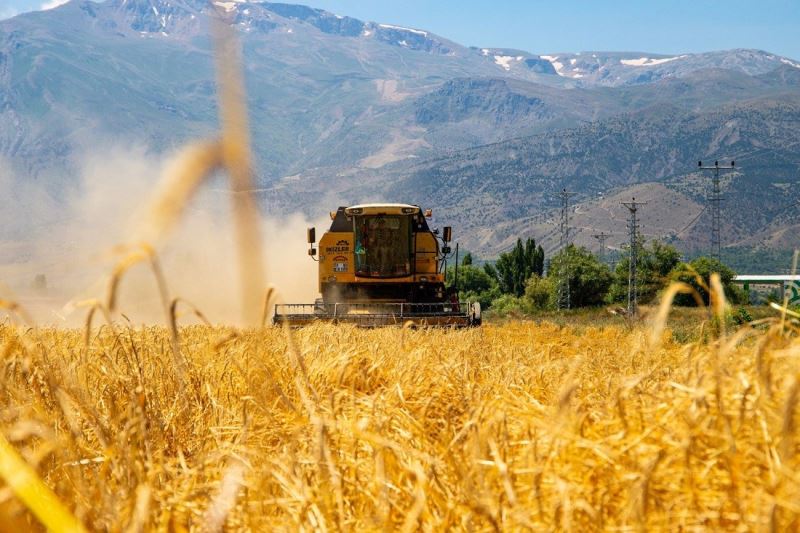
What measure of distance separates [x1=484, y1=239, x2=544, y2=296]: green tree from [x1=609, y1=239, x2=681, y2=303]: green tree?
1650 centimetres

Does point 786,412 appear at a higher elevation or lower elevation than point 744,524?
higher

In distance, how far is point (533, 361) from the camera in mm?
8461

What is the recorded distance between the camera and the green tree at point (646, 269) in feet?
358

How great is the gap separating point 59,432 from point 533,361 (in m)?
4.92

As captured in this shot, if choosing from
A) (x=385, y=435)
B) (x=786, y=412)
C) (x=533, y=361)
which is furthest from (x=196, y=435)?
(x=533, y=361)

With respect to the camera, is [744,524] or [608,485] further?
[608,485]

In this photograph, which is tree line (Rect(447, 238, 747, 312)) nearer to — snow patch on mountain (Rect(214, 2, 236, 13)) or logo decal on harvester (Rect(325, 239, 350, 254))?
logo decal on harvester (Rect(325, 239, 350, 254))

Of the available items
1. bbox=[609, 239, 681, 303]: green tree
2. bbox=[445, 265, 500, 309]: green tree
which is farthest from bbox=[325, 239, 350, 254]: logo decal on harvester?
bbox=[445, 265, 500, 309]: green tree

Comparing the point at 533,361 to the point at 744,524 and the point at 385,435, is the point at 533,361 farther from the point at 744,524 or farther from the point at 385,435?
the point at 744,524

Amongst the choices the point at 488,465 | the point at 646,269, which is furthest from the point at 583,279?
the point at 488,465

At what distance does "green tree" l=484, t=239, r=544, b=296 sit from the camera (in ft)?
443

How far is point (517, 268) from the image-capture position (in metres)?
136

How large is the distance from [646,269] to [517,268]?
24.4 m

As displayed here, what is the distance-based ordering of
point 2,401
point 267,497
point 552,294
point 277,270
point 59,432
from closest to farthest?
point 267,497, point 59,432, point 2,401, point 277,270, point 552,294
